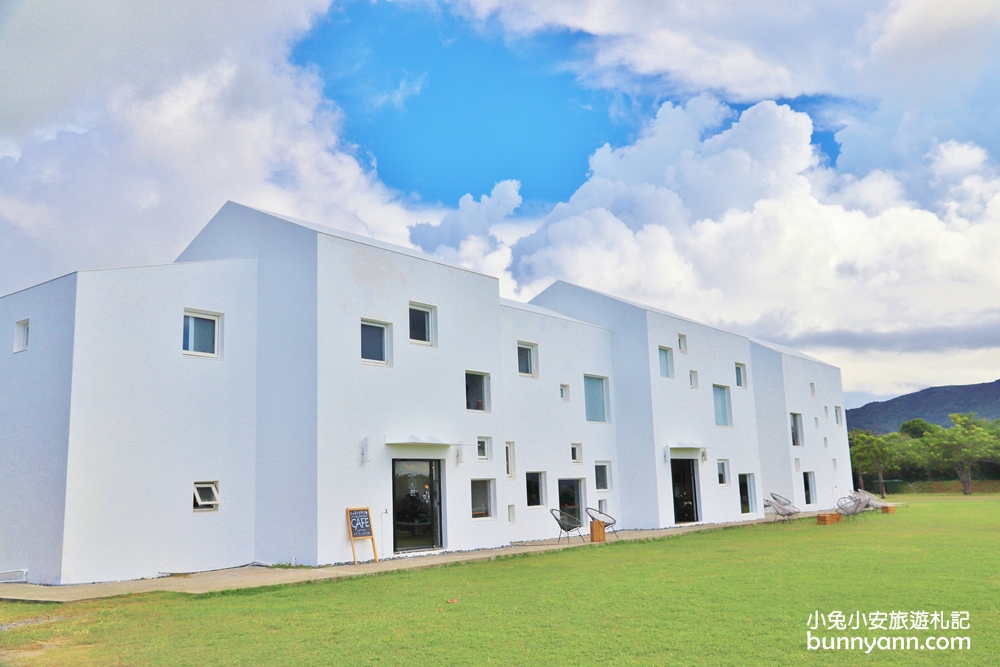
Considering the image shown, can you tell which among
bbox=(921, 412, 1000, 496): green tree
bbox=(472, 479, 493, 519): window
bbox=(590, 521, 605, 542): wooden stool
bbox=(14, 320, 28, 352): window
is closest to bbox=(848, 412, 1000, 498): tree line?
bbox=(921, 412, 1000, 496): green tree

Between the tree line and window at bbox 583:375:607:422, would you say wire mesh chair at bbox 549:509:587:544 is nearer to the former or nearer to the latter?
window at bbox 583:375:607:422

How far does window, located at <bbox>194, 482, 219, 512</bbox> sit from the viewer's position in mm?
14219

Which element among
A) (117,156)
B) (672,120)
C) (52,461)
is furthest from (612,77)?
(52,461)

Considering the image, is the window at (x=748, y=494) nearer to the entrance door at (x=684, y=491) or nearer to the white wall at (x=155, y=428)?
the entrance door at (x=684, y=491)

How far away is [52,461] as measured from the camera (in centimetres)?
1284

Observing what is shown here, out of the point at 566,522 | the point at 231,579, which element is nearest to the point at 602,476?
the point at 566,522

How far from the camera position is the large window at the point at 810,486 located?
113 feet

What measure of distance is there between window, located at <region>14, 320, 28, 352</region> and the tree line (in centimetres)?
4671

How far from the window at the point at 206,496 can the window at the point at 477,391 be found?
19.2ft

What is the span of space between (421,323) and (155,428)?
227 inches

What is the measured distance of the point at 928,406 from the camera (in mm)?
171750

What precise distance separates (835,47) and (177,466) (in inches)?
577

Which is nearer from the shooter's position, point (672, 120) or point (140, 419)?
point (140, 419)

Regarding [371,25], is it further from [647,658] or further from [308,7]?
[647,658]
